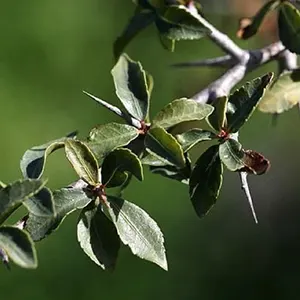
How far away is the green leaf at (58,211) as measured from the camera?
0.84 metres

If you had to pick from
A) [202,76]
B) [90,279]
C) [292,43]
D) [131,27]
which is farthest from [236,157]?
[90,279]

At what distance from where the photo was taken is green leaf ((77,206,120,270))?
0.87 metres

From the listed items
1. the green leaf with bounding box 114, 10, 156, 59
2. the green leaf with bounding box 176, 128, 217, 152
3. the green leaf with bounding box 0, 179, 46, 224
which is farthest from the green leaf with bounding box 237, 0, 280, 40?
the green leaf with bounding box 0, 179, 46, 224

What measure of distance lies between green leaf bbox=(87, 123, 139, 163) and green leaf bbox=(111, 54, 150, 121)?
0.05 m

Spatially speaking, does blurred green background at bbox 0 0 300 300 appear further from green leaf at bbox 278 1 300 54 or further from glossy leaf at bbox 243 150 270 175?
glossy leaf at bbox 243 150 270 175

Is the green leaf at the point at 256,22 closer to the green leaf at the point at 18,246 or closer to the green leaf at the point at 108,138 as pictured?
the green leaf at the point at 108,138

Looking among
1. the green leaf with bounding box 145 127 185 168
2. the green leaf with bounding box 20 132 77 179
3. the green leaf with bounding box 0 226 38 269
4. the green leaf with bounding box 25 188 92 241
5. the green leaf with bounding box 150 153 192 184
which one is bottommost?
the green leaf with bounding box 150 153 192 184

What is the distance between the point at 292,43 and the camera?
1.05m

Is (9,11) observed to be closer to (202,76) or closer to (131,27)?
(202,76)

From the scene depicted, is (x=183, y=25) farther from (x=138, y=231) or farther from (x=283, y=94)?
(x=138, y=231)

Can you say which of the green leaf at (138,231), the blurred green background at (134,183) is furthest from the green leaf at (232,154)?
the blurred green background at (134,183)

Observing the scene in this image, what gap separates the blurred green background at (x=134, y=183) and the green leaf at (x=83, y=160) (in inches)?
52.5

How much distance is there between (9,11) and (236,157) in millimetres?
2067

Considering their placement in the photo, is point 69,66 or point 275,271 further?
point 69,66
